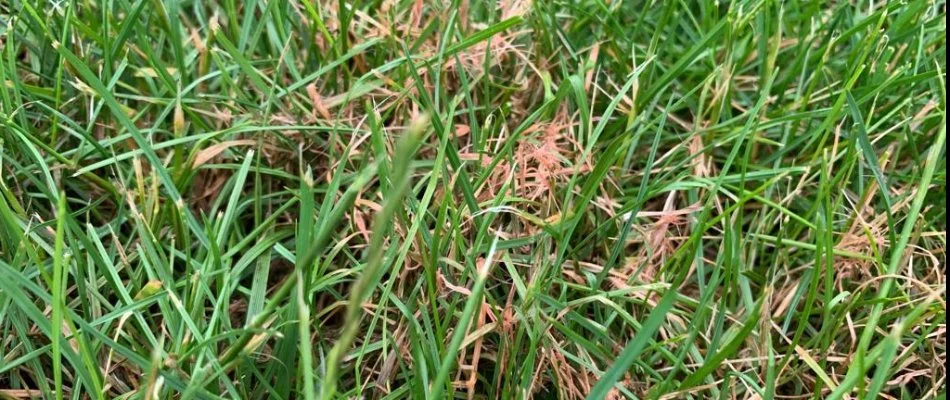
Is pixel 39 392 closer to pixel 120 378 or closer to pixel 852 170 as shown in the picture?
pixel 120 378

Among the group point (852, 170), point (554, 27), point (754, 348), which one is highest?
point (554, 27)

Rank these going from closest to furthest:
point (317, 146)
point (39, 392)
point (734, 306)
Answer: point (39, 392)
point (734, 306)
point (317, 146)

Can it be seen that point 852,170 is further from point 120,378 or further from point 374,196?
point 120,378

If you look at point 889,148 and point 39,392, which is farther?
point 889,148

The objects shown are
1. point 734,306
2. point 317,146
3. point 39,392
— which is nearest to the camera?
point 39,392

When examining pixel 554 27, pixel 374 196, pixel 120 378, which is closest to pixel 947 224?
pixel 554 27

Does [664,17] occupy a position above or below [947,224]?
above

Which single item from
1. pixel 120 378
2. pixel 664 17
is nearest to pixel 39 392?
pixel 120 378
